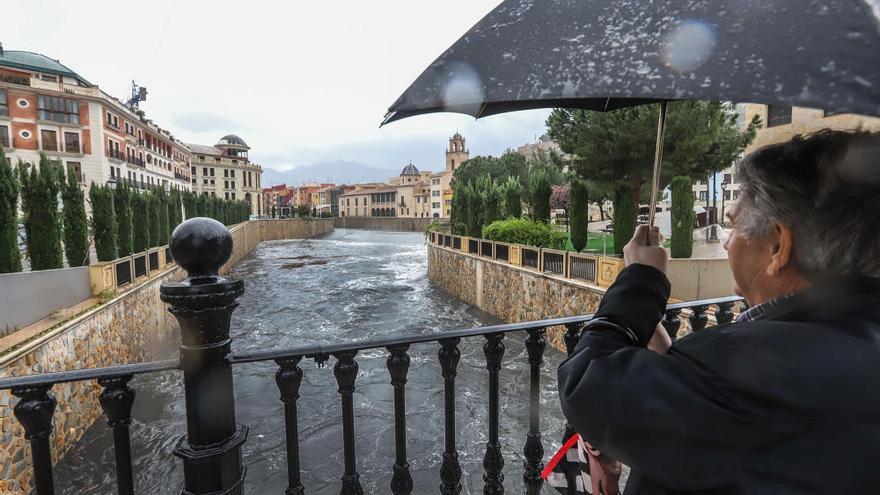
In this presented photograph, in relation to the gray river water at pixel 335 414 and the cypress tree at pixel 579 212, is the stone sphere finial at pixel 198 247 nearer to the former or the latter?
the gray river water at pixel 335 414

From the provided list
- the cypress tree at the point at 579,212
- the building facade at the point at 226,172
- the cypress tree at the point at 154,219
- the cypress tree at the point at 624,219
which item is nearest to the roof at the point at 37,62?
the building facade at the point at 226,172

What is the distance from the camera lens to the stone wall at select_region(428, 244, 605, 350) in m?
13.0

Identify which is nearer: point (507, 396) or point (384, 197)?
point (507, 396)

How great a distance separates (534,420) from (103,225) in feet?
49.9

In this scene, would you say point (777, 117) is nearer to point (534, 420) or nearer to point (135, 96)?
point (534, 420)

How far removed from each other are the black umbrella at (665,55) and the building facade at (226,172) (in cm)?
7873

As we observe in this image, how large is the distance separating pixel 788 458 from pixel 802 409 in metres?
0.10

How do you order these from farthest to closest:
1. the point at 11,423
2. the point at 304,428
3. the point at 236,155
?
the point at 236,155 < the point at 304,428 < the point at 11,423

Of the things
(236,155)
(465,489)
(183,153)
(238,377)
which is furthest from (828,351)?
(236,155)

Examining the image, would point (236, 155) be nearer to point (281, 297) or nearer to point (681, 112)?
point (281, 297)

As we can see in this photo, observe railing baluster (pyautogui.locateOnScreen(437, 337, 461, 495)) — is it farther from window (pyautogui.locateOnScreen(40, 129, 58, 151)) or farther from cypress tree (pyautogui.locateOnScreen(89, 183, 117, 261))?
window (pyautogui.locateOnScreen(40, 129, 58, 151))

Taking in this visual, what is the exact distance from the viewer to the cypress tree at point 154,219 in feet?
58.1

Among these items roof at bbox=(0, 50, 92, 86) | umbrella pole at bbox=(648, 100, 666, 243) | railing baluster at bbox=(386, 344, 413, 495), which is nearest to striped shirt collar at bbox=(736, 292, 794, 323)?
umbrella pole at bbox=(648, 100, 666, 243)

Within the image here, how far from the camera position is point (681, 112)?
14.4 metres
